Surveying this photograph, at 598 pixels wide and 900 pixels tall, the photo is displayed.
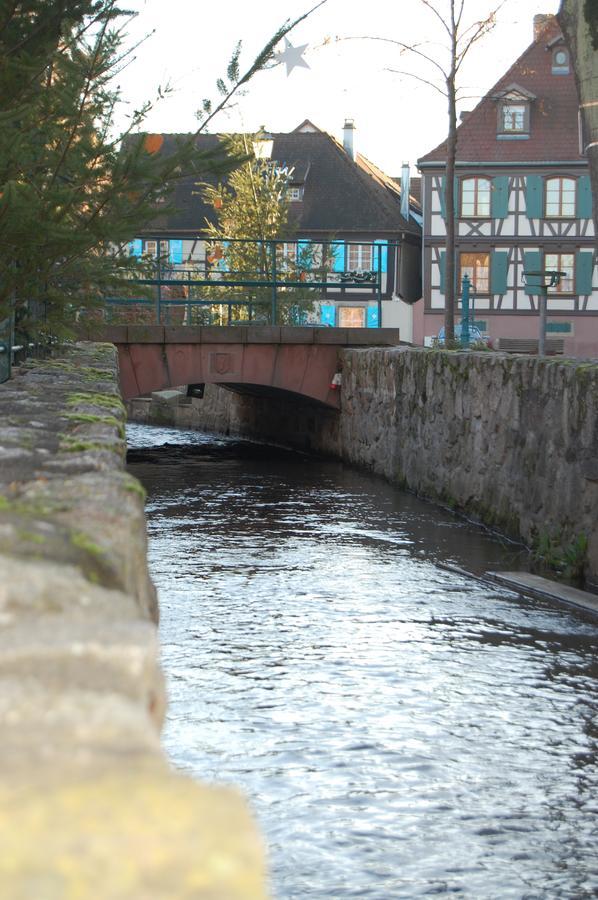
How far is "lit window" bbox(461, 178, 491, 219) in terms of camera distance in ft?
130

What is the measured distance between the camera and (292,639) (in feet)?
24.6

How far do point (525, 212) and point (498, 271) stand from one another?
6.50ft

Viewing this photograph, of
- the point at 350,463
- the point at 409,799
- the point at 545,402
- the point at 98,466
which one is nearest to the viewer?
the point at 98,466

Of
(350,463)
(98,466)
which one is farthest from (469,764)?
(350,463)

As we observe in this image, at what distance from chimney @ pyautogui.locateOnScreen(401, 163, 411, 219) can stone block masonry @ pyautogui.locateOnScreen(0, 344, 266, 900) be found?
1749 inches

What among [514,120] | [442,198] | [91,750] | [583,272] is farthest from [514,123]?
[91,750]

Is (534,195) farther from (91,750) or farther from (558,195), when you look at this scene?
(91,750)

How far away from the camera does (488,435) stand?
40.8 ft

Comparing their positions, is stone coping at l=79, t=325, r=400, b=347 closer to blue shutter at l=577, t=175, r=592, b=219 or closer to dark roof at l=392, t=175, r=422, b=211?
blue shutter at l=577, t=175, r=592, b=219

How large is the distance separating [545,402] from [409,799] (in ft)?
20.8

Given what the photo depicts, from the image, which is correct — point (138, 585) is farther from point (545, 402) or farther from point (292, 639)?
point (545, 402)

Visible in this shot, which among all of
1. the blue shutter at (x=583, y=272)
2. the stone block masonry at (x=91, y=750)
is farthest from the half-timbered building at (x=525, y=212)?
the stone block masonry at (x=91, y=750)

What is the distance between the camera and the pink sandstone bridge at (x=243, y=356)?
18156 millimetres

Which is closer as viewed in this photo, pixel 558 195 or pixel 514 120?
pixel 558 195
